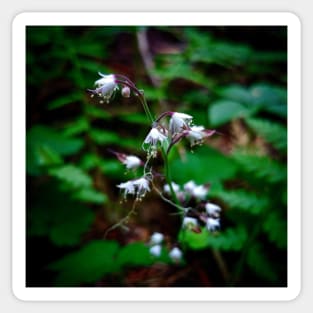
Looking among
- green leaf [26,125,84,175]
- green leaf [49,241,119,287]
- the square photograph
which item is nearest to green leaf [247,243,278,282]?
the square photograph

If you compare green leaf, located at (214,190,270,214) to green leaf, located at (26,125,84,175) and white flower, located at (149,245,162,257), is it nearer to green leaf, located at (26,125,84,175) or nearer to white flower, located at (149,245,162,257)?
white flower, located at (149,245,162,257)

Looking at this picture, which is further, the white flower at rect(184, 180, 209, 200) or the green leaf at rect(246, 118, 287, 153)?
the green leaf at rect(246, 118, 287, 153)

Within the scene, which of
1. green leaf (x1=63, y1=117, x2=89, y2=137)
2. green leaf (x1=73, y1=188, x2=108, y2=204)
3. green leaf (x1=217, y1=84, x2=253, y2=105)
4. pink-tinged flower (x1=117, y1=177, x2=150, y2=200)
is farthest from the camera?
green leaf (x1=217, y1=84, x2=253, y2=105)

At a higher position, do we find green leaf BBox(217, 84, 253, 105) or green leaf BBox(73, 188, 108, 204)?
green leaf BBox(217, 84, 253, 105)

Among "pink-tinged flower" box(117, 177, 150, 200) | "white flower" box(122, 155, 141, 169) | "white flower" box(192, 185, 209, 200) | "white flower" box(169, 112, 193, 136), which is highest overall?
"white flower" box(169, 112, 193, 136)

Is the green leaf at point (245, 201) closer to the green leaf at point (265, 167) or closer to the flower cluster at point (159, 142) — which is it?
the green leaf at point (265, 167)

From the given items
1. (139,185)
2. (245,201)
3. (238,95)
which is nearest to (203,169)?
(245,201)

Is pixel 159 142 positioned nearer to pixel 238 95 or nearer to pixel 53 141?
pixel 53 141
